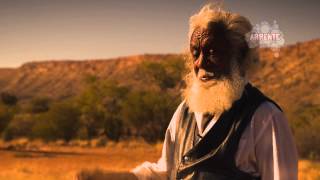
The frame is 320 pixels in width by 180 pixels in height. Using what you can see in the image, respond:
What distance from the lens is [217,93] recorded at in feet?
9.62

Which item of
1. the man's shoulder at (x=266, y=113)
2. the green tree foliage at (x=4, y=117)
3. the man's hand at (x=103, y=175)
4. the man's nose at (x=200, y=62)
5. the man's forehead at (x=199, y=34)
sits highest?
the man's forehead at (x=199, y=34)

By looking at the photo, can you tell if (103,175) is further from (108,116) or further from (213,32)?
(108,116)

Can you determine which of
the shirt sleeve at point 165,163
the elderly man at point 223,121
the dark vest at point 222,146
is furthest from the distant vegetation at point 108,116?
the dark vest at point 222,146

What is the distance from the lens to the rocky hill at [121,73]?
50781mm

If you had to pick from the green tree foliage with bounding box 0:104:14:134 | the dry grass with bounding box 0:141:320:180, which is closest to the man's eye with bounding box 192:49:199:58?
the dry grass with bounding box 0:141:320:180

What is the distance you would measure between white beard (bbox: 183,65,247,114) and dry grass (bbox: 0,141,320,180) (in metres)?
11.5

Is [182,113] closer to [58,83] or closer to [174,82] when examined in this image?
[174,82]

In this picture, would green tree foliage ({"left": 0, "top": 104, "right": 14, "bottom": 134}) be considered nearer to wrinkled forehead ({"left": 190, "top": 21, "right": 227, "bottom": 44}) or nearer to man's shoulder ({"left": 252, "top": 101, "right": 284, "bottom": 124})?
wrinkled forehead ({"left": 190, "top": 21, "right": 227, "bottom": 44})

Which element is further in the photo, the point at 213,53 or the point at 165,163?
the point at 165,163

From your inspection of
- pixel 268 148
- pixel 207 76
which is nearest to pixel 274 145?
pixel 268 148

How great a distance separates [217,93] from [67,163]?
683 inches

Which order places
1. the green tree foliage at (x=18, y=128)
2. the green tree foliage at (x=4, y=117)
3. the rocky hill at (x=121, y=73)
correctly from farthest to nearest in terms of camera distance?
the rocky hill at (x=121, y=73) < the green tree foliage at (x=4, y=117) < the green tree foliage at (x=18, y=128)

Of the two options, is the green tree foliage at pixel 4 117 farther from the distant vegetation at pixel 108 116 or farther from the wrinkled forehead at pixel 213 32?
the wrinkled forehead at pixel 213 32

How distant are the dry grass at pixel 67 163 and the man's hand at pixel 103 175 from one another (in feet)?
37.3
